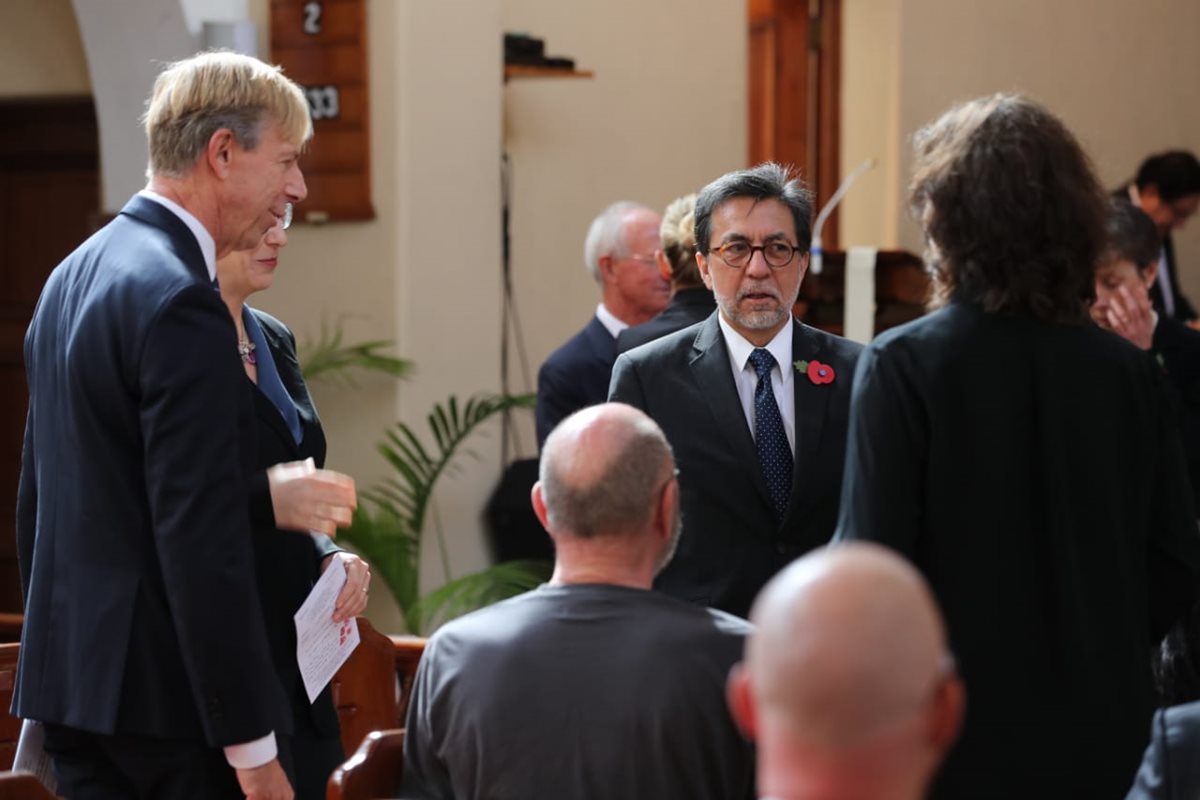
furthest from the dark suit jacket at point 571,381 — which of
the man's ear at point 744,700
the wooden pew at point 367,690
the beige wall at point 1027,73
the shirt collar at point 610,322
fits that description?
the man's ear at point 744,700

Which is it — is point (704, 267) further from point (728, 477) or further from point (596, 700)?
point (596, 700)

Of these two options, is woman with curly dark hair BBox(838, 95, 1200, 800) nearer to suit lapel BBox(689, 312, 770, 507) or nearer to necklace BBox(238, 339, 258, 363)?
suit lapel BBox(689, 312, 770, 507)

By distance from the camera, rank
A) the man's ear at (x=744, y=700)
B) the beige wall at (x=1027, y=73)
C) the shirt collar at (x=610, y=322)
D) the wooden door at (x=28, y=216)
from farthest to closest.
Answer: the beige wall at (x=1027, y=73) < the wooden door at (x=28, y=216) < the shirt collar at (x=610, y=322) < the man's ear at (x=744, y=700)

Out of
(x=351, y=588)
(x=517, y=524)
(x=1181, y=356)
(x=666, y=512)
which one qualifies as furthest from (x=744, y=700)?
(x=517, y=524)

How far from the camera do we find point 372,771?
7.88ft

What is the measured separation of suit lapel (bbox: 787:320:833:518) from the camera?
3.24m

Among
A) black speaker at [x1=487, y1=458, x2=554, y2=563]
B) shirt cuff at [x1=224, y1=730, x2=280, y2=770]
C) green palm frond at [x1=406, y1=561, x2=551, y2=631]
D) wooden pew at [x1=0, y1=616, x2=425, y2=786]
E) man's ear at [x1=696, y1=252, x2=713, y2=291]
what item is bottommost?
green palm frond at [x1=406, y1=561, x2=551, y2=631]

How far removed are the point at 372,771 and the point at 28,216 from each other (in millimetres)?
5787

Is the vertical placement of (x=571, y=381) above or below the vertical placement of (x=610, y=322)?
below

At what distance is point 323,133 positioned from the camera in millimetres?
6793

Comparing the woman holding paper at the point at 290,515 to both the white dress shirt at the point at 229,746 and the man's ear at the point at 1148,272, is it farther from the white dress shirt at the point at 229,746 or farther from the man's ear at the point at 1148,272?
the man's ear at the point at 1148,272

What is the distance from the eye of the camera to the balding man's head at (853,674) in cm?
124

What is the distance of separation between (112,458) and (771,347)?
139 cm

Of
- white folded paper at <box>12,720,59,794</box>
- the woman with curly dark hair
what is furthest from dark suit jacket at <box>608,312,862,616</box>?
white folded paper at <box>12,720,59,794</box>
